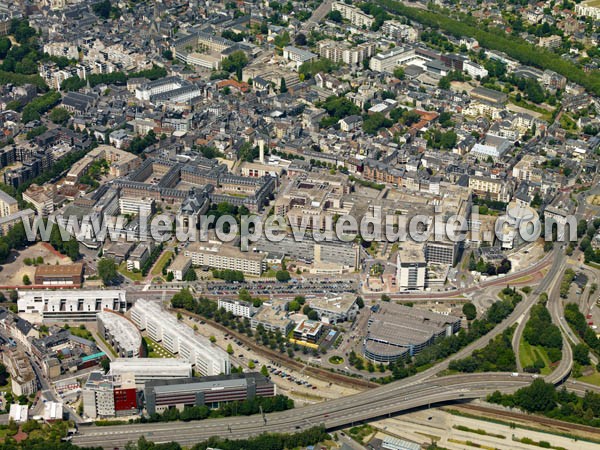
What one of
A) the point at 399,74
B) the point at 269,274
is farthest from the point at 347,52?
the point at 269,274

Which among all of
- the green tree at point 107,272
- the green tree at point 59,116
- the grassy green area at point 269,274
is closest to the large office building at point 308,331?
the grassy green area at point 269,274

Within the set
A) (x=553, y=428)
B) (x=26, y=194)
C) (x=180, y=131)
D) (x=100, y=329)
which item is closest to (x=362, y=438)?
(x=553, y=428)

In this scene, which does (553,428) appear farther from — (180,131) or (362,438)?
(180,131)

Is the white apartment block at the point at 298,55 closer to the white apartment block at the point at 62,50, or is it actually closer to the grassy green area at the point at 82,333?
the white apartment block at the point at 62,50

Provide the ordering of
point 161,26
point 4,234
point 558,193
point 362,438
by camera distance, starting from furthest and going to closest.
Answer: point 161,26
point 558,193
point 4,234
point 362,438

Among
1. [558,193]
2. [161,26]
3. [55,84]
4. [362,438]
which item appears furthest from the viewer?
[161,26]

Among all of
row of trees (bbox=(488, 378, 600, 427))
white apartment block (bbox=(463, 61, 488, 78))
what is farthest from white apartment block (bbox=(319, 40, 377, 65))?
row of trees (bbox=(488, 378, 600, 427))

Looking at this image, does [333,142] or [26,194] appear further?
[333,142]
